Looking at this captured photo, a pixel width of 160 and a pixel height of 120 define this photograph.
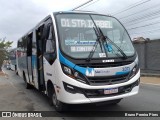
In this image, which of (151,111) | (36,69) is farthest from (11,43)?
(151,111)

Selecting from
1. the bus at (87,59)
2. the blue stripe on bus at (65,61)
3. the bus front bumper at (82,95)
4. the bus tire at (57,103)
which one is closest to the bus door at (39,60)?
the bus at (87,59)

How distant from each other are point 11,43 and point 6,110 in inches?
1964

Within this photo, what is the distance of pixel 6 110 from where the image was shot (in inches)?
386

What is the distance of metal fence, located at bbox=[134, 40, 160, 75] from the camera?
2633 centimetres

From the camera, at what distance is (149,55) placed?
27453 millimetres

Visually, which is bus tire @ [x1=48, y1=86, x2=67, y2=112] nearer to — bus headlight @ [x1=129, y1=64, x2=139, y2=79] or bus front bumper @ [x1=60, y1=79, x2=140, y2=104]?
bus front bumper @ [x1=60, y1=79, x2=140, y2=104]

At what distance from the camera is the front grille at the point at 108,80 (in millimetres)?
7716

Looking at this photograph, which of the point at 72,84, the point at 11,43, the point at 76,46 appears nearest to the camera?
the point at 72,84

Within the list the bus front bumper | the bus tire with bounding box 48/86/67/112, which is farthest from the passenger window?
the bus front bumper

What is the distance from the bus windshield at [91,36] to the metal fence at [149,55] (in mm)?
17892

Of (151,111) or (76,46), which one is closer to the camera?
(76,46)

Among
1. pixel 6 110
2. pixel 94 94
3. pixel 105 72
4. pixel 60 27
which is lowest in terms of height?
pixel 6 110

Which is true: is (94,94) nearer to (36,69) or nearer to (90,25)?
(90,25)

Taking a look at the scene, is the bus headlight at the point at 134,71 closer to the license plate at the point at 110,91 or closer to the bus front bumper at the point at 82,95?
the license plate at the point at 110,91
